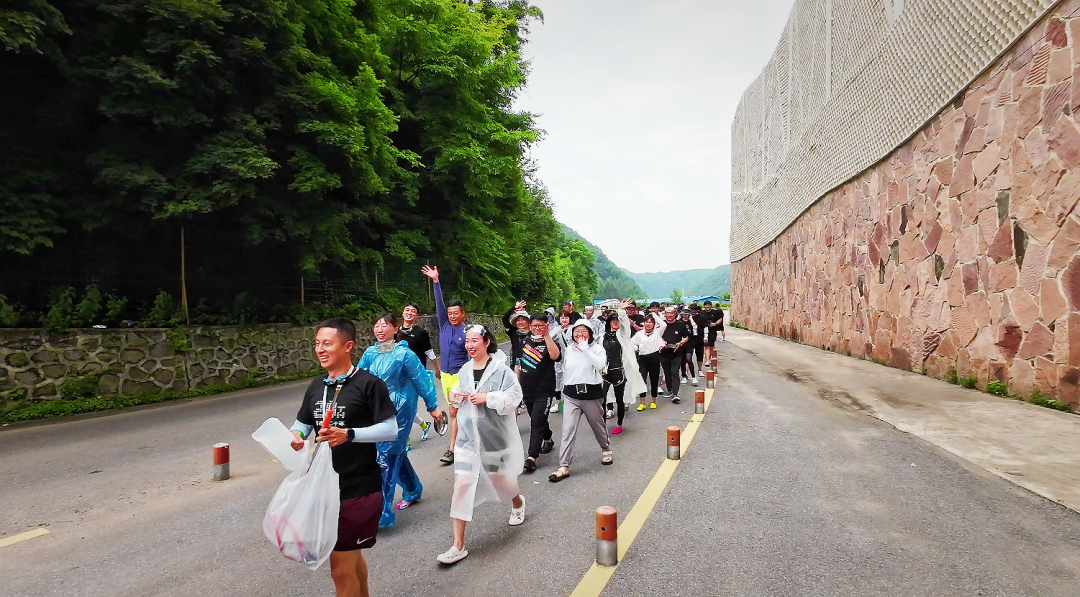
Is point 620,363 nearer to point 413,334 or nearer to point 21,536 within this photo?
point 413,334

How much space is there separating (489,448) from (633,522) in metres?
1.35

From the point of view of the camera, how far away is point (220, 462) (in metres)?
5.70

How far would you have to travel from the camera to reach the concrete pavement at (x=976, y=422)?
5645 mm

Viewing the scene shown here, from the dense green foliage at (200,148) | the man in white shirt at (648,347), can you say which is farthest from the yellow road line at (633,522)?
the dense green foliage at (200,148)

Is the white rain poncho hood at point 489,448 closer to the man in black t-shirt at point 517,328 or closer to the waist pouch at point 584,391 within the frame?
the waist pouch at point 584,391

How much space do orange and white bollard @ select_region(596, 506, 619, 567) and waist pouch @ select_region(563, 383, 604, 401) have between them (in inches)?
94.4

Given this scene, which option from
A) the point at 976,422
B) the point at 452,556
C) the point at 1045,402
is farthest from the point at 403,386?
the point at 1045,402

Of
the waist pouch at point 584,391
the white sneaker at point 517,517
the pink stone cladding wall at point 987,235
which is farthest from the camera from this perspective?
the pink stone cladding wall at point 987,235

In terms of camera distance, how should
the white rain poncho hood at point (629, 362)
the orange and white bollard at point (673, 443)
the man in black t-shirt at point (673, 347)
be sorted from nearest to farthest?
the orange and white bollard at point (673, 443)
the white rain poncho hood at point (629, 362)
the man in black t-shirt at point (673, 347)

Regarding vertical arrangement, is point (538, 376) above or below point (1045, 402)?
above

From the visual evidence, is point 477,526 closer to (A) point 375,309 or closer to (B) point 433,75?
(A) point 375,309

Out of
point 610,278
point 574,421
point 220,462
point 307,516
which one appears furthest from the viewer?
point 610,278

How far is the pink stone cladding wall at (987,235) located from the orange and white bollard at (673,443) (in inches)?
285

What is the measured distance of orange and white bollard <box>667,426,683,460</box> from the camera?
6117 millimetres
